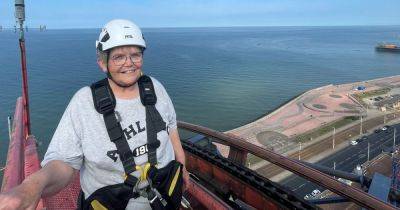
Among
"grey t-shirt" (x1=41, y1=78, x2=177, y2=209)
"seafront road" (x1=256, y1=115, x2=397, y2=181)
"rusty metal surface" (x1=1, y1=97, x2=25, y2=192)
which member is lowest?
"seafront road" (x1=256, y1=115, x2=397, y2=181)

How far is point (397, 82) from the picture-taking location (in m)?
83.2

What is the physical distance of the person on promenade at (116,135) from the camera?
2.43m

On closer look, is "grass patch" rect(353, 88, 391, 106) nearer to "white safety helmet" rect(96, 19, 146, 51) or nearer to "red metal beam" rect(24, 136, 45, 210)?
"red metal beam" rect(24, 136, 45, 210)

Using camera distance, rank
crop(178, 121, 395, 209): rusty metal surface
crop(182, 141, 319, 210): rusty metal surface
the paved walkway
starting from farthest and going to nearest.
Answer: the paved walkway
crop(182, 141, 319, 210): rusty metal surface
crop(178, 121, 395, 209): rusty metal surface

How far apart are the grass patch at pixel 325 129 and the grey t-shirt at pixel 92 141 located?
4864 cm

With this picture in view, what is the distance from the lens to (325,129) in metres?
53.9

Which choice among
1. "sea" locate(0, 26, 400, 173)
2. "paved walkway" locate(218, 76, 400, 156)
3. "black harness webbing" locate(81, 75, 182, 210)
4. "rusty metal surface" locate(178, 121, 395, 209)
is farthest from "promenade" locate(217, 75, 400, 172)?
"black harness webbing" locate(81, 75, 182, 210)

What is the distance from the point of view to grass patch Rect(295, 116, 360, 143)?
163 feet

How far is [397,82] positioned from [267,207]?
93.8 m

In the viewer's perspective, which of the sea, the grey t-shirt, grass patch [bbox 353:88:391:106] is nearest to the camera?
the grey t-shirt

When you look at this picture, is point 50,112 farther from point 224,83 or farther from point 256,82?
point 256,82

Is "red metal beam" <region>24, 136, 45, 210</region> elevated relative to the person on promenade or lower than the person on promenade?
lower

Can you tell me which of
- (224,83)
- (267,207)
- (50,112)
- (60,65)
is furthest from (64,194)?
(60,65)

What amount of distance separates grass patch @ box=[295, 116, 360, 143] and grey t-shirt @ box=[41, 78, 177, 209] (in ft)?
160
